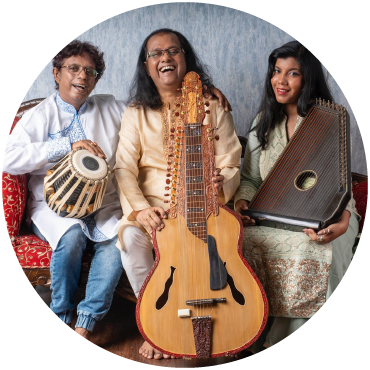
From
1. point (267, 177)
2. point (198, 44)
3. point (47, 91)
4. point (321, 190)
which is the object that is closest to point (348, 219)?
point (321, 190)

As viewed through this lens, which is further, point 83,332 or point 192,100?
point 83,332

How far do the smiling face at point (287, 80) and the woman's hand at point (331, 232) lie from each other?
0.66m

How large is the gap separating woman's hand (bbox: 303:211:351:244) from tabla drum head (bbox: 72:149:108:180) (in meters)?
1.06

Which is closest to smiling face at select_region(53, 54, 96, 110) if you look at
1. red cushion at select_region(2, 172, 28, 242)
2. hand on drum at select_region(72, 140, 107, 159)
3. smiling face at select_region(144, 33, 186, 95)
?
hand on drum at select_region(72, 140, 107, 159)

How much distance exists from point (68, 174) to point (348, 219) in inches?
56.5

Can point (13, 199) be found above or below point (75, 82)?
below

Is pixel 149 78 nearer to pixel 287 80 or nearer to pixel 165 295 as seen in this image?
pixel 287 80

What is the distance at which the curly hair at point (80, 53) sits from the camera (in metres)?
3.63

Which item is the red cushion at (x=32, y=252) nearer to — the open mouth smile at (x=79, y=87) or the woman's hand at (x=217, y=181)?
the open mouth smile at (x=79, y=87)

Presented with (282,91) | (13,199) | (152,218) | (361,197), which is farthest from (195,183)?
(13,199)

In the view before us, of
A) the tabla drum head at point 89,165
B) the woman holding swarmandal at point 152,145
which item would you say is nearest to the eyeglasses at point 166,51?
the woman holding swarmandal at point 152,145

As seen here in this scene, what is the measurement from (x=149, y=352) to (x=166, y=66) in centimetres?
145

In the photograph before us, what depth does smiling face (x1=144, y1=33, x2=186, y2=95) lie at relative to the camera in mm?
3504

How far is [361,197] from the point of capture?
367cm
